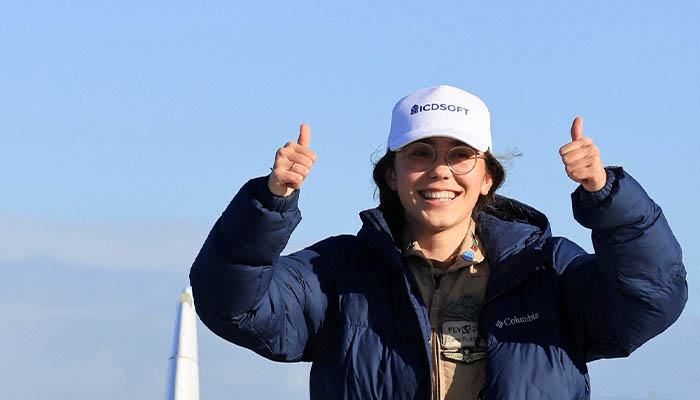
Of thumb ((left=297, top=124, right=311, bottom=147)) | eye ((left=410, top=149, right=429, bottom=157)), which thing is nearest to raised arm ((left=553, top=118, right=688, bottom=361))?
eye ((left=410, top=149, right=429, bottom=157))

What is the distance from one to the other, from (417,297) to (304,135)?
1069 mm

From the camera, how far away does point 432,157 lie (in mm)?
7832

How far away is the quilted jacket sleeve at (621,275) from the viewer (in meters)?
7.17

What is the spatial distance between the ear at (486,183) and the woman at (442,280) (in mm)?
119

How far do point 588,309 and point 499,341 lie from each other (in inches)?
19.7

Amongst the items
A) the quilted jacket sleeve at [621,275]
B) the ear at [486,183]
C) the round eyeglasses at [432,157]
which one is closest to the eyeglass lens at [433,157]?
the round eyeglasses at [432,157]

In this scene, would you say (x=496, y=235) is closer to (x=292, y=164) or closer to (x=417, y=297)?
(x=417, y=297)

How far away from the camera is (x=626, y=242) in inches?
284

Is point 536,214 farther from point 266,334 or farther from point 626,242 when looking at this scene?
point 266,334

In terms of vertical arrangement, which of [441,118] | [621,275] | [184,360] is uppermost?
[184,360]

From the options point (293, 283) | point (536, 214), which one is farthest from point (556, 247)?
point (293, 283)

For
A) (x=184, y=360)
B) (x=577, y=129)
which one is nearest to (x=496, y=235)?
(x=577, y=129)

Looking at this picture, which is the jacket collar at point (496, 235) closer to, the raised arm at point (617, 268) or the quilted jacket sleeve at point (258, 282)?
the raised arm at point (617, 268)

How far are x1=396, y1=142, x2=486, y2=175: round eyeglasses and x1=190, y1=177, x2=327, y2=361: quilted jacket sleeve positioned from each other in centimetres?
75
